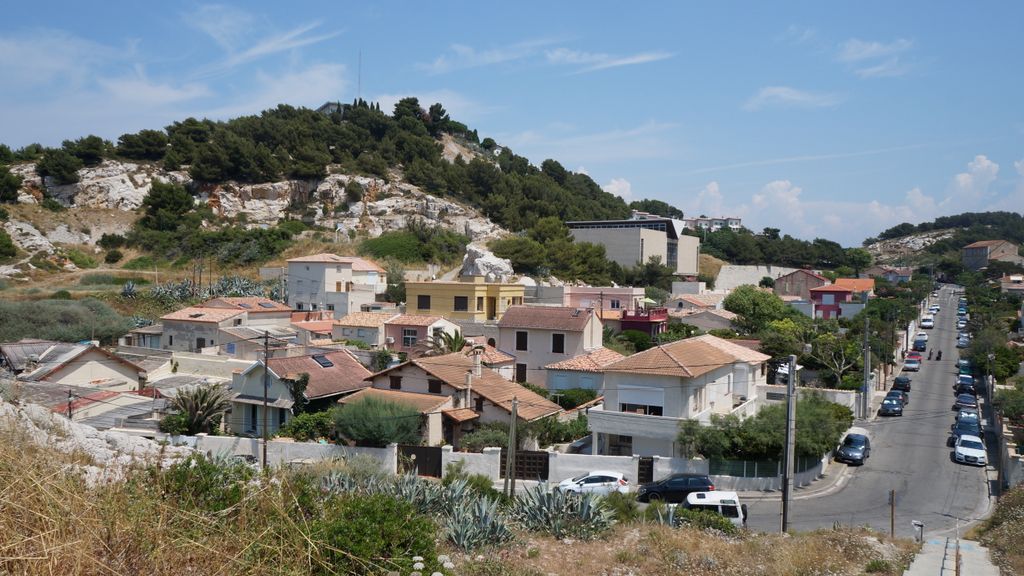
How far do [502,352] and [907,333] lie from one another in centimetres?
4023

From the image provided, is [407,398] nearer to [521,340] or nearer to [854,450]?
[521,340]

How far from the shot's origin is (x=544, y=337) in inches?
1495

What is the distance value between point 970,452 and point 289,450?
86.2 feet

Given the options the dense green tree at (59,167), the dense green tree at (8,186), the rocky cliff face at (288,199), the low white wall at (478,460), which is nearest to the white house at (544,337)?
the low white wall at (478,460)

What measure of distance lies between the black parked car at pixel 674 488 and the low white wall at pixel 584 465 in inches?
72.4

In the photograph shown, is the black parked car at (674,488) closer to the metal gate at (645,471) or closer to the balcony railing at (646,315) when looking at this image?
the metal gate at (645,471)

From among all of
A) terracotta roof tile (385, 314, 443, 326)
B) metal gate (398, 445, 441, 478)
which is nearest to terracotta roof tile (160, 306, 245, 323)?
terracotta roof tile (385, 314, 443, 326)

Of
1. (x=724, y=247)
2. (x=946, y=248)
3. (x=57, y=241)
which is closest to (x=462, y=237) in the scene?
(x=57, y=241)

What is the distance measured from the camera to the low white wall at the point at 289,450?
79.0ft

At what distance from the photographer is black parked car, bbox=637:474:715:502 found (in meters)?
21.0

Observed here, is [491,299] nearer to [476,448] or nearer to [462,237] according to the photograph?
[476,448]

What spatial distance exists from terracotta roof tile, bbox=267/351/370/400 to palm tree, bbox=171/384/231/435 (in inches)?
95.3

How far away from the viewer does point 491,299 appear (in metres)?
50.2

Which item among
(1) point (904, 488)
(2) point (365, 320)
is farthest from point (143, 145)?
(1) point (904, 488)
